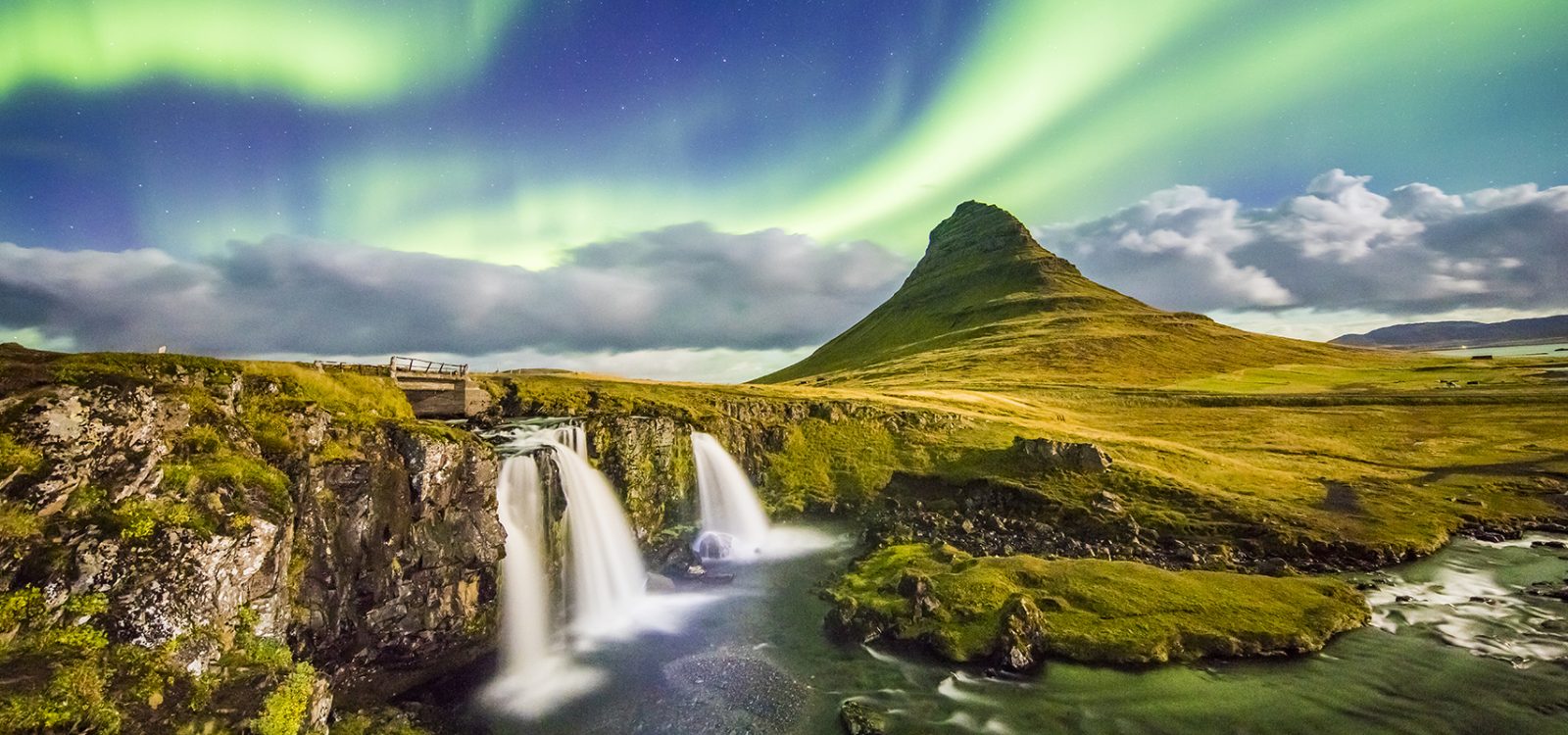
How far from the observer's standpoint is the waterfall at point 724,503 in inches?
1890

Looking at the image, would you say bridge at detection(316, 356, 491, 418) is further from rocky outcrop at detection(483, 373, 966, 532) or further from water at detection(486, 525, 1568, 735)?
water at detection(486, 525, 1568, 735)

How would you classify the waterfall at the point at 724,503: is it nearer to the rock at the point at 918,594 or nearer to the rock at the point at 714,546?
the rock at the point at 714,546

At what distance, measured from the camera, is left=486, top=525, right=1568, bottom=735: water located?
20.9 m

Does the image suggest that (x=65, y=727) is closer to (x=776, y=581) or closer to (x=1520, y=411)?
(x=776, y=581)

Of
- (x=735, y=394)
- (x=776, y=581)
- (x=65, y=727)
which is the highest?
(x=735, y=394)

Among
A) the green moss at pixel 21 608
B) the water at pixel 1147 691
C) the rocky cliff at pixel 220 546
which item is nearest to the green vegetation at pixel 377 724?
the rocky cliff at pixel 220 546

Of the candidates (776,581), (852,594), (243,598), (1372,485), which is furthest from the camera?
(1372,485)

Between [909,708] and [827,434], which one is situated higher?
[827,434]

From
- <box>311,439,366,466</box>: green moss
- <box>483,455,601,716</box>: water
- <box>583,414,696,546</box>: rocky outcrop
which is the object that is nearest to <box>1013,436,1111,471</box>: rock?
<box>583,414,696,546</box>: rocky outcrop

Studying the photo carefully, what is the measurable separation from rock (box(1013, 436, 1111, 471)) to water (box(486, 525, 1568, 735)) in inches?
853

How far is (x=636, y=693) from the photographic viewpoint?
988 inches

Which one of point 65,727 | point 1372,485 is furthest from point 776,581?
point 1372,485

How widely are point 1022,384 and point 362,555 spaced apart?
13112 centimetres

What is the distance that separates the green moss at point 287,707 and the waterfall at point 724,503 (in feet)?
97.1
